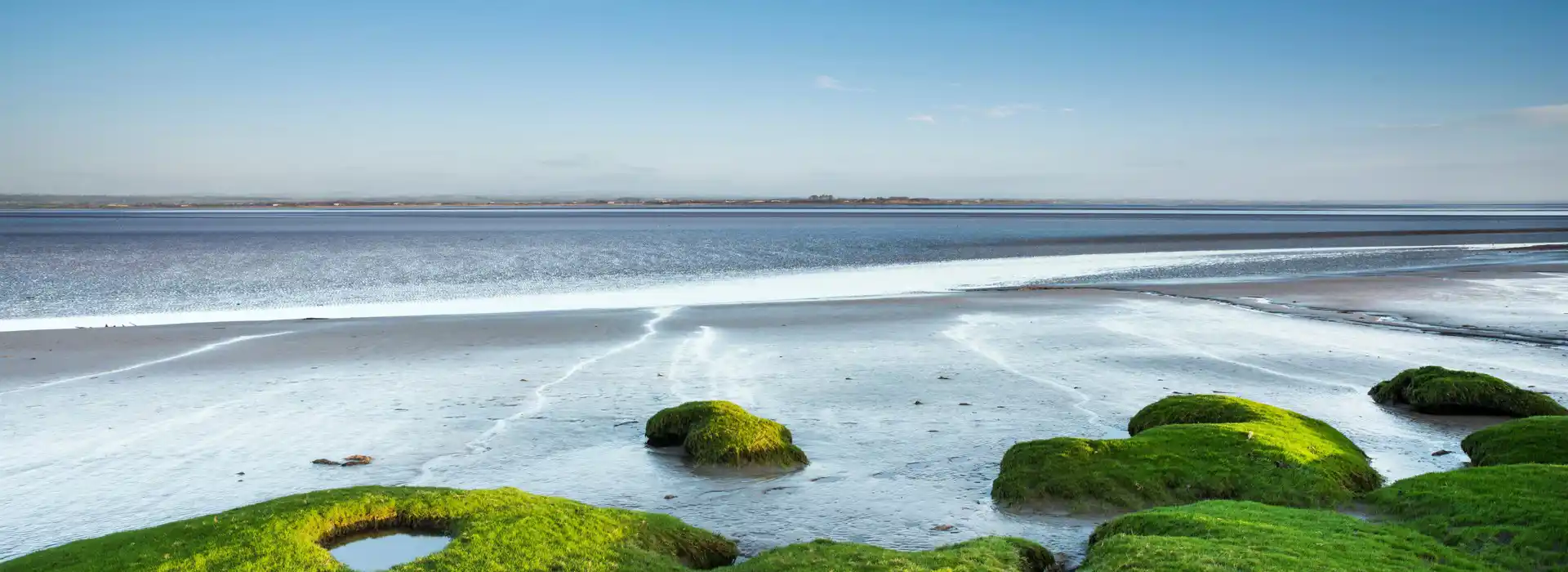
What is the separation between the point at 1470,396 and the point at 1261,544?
905 centimetres

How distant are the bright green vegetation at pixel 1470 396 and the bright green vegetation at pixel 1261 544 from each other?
7309 mm

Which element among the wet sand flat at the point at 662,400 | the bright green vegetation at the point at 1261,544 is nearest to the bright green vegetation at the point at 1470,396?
the wet sand flat at the point at 662,400

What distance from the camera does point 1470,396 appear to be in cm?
1364

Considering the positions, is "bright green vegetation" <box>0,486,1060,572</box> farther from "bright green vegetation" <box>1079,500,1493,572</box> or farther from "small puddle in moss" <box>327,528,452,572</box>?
"bright green vegetation" <box>1079,500,1493,572</box>

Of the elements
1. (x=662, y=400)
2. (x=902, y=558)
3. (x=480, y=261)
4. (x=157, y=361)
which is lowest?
(x=480, y=261)

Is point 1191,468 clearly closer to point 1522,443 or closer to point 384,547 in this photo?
point 1522,443

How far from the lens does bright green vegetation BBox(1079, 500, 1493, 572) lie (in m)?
Result: 6.55

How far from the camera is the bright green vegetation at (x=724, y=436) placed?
11375 millimetres

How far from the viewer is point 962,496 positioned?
10.2 meters

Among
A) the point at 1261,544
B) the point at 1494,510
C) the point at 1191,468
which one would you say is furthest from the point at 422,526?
the point at 1494,510

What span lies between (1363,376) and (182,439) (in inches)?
729

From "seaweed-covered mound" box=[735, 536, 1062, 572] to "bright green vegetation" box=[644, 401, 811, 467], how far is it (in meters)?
3.98

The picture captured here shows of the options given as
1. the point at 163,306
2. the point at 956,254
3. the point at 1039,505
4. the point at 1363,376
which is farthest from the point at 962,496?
the point at 956,254

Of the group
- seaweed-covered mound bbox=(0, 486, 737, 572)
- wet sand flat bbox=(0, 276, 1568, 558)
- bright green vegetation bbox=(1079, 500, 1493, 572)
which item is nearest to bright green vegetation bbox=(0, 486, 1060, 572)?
seaweed-covered mound bbox=(0, 486, 737, 572)
